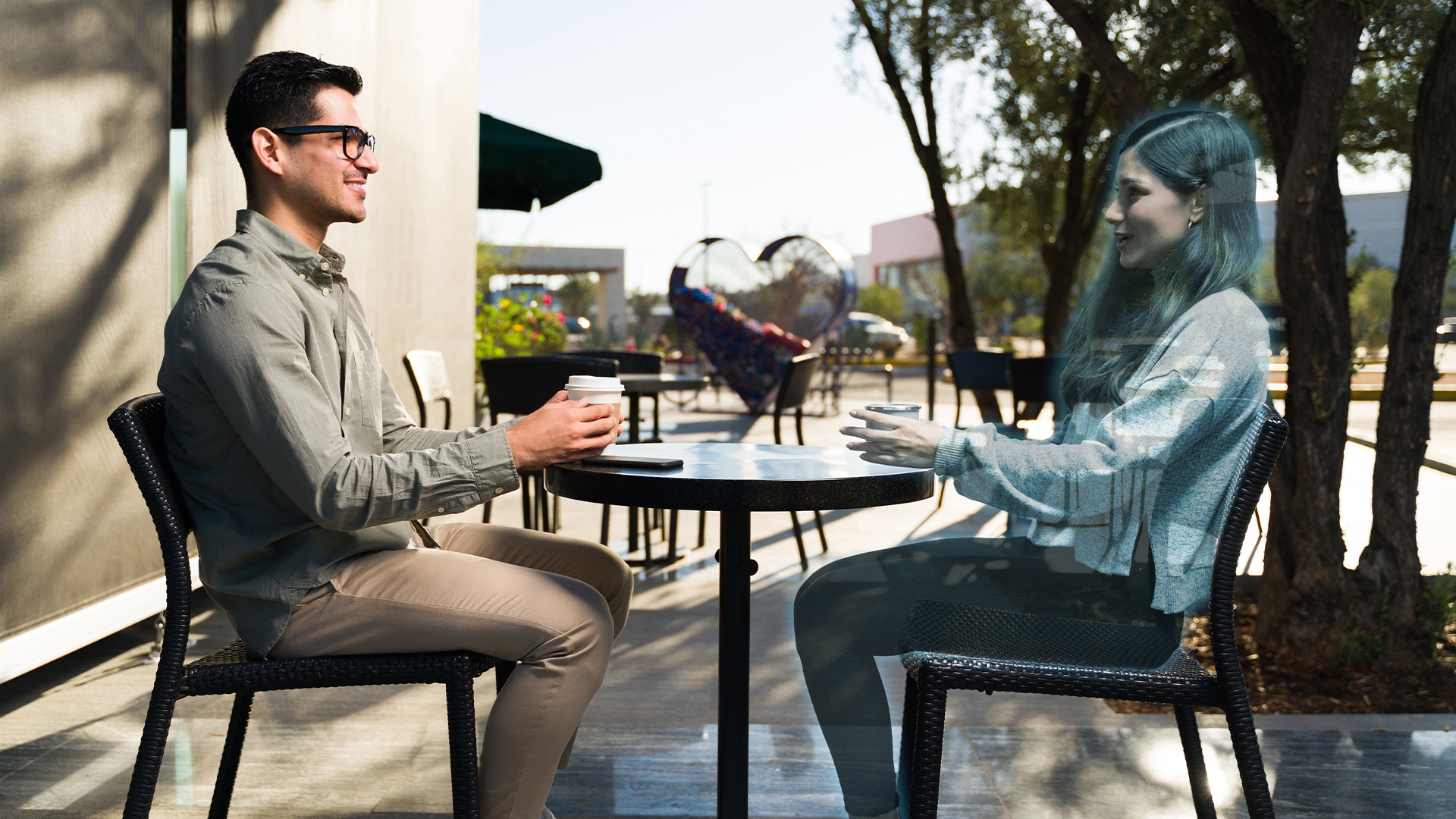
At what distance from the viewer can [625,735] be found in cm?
277

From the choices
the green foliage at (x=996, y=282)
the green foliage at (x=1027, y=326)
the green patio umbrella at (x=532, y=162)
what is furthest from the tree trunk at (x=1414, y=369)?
the green foliage at (x=1027, y=326)

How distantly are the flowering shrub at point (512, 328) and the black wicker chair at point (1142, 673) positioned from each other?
776 cm

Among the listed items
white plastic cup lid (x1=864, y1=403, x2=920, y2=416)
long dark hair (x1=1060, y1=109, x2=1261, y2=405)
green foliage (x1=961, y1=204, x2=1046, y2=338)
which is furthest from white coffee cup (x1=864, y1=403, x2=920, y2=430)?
green foliage (x1=961, y1=204, x2=1046, y2=338)

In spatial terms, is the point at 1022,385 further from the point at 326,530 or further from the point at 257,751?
the point at 326,530

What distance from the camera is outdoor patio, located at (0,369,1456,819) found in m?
2.33

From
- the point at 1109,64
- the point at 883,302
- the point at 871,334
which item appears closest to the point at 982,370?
the point at 1109,64

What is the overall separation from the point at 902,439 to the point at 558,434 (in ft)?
1.68

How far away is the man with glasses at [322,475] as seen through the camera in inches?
59.4

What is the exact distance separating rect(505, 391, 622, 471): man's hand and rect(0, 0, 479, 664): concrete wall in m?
1.81

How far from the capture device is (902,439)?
5.11ft

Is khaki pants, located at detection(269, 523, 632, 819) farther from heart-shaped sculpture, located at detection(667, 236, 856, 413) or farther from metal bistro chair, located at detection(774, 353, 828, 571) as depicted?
heart-shaped sculpture, located at detection(667, 236, 856, 413)

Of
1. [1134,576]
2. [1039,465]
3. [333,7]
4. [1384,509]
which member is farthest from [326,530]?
[333,7]

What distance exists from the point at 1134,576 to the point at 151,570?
3.08m

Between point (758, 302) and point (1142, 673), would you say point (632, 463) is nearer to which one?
point (1142, 673)
